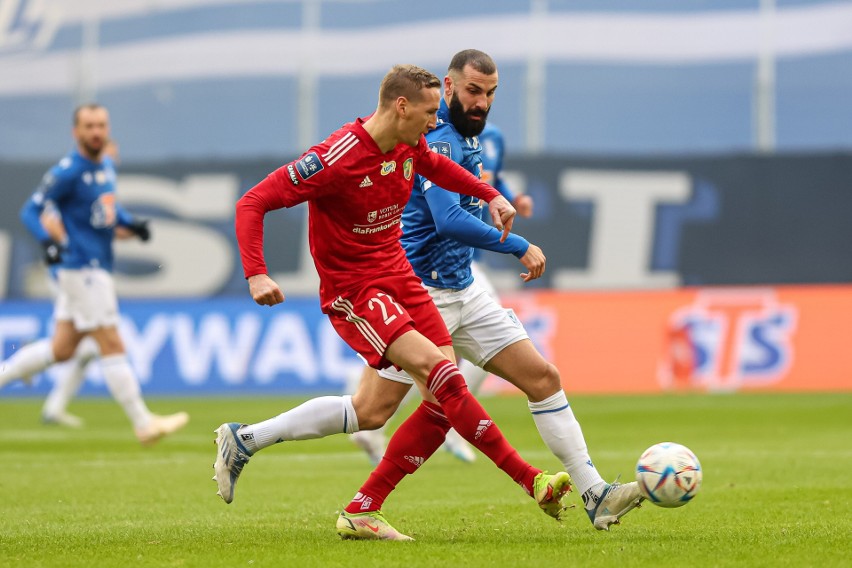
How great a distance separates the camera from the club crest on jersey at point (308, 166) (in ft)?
19.8

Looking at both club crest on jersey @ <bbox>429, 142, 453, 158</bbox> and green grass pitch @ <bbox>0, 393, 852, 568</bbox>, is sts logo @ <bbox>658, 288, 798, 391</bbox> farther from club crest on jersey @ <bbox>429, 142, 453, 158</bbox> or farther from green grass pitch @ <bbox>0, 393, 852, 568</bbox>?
club crest on jersey @ <bbox>429, 142, 453, 158</bbox>

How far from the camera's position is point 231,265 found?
20266 mm

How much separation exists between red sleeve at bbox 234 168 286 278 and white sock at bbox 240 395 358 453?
0.78 metres

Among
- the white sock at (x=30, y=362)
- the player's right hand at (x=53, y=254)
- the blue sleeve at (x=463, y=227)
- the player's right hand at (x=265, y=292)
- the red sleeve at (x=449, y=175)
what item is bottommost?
the white sock at (x=30, y=362)

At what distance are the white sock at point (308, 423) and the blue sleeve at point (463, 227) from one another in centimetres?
92

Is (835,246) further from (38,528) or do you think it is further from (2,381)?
(38,528)

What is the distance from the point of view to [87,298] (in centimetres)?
1150

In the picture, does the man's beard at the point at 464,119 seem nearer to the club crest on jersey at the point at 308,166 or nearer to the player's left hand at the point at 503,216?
the player's left hand at the point at 503,216

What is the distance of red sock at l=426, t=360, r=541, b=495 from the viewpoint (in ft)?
19.8

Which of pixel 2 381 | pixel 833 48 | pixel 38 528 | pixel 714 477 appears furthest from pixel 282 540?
pixel 833 48

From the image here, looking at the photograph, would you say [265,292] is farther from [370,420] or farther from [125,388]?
[125,388]

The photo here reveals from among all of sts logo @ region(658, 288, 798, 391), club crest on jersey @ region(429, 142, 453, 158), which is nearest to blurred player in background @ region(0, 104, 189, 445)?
club crest on jersey @ region(429, 142, 453, 158)

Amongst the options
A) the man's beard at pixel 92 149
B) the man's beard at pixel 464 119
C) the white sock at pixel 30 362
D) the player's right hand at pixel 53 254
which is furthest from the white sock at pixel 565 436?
→ the white sock at pixel 30 362

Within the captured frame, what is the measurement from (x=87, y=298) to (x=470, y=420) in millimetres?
6206
